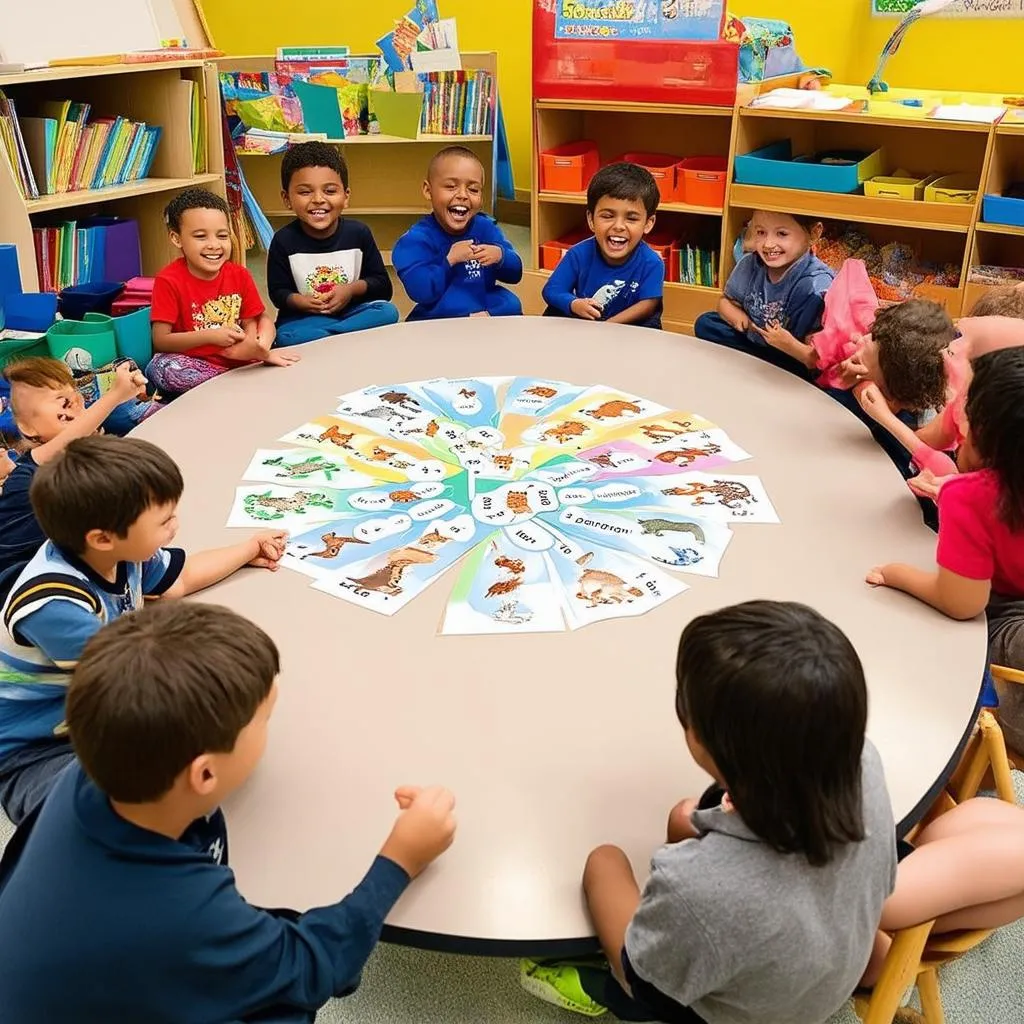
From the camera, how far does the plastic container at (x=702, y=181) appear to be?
4336mm

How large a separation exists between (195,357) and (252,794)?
196 centimetres

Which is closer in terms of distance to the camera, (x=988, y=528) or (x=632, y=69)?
(x=988, y=528)

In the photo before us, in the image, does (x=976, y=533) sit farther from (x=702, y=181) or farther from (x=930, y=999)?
(x=702, y=181)

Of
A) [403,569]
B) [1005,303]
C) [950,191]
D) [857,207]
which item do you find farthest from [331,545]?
[950,191]

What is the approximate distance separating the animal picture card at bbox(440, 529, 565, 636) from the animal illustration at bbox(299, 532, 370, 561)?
0.22 m

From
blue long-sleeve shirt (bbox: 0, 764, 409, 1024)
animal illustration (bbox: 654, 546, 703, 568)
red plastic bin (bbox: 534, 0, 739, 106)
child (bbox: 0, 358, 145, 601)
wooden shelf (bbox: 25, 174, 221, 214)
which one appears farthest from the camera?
red plastic bin (bbox: 534, 0, 739, 106)

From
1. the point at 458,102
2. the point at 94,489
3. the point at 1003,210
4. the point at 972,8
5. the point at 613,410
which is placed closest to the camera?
the point at 94,489

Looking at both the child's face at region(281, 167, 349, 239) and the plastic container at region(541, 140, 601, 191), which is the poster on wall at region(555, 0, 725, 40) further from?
the child's face at region(281, 167, 349, 239)

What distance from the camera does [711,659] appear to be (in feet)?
3.41

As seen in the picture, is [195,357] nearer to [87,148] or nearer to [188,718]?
[87,148]

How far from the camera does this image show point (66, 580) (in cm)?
143

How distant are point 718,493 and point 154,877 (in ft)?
4.15

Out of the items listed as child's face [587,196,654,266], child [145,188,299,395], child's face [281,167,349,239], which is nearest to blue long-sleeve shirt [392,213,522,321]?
child's face [281,167,349,239]

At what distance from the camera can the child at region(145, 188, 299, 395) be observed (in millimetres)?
2861
